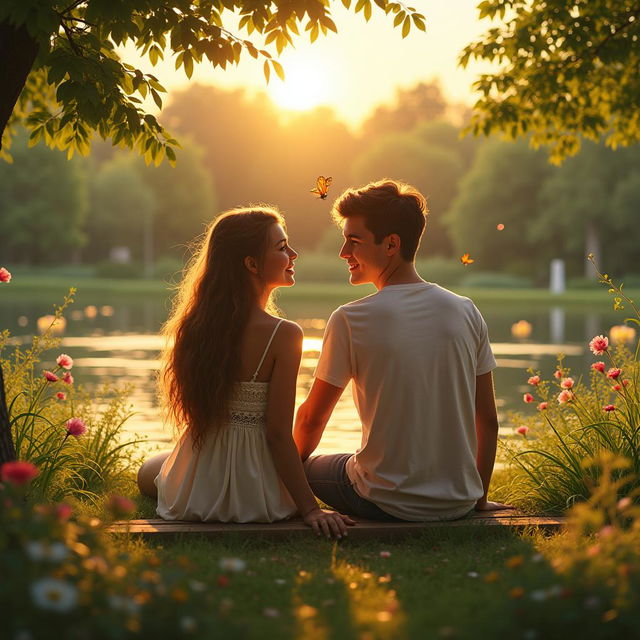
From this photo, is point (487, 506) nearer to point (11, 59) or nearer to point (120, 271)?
point (11, 59)

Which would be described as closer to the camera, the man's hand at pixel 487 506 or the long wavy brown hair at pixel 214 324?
the long wavy brown hair at pixel 214 324

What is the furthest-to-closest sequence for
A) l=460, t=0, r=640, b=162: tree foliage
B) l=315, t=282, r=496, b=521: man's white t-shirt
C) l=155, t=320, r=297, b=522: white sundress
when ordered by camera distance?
l=460, t=0, r=640, b=162: tree foliage < l=155, t=320, r=297, b=522: white sundress < l=315, t=282, r=496, b=521: man's white t-shirt

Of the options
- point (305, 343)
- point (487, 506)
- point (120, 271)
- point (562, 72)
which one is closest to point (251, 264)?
point (487, 506)

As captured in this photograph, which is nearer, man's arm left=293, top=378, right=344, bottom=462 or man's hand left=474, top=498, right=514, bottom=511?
man's arm left=293, top=378, right=344, bottom=462

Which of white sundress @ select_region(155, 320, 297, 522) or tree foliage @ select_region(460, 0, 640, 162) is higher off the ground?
tree foliage @ select_region(460, 0, 640, 162)

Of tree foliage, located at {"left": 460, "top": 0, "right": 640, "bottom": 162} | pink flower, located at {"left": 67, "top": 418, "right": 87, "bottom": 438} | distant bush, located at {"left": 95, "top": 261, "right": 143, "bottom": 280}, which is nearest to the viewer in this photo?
pink flower, located at {"left": 67, "top": 418, "right": 87, "bottom": 438}

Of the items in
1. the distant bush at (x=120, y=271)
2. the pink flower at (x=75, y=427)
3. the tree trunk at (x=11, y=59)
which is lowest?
the pink flower at (x=75, y=427)

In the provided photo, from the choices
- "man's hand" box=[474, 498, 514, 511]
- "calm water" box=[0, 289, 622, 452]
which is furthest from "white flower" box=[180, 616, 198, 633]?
"calm water" box=[0, 289, 622, 452]

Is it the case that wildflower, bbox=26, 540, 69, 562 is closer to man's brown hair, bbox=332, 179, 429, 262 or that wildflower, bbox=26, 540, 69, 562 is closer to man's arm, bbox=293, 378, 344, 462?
man's arm, bbox=293, 378, 344, 462

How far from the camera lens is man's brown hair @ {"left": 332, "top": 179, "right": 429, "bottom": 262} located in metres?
4.30

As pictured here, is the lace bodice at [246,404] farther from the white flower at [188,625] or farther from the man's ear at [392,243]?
the white flower at [188,625]

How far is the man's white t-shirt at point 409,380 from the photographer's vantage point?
4.27 metres

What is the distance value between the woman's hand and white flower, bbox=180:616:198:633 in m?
1.76

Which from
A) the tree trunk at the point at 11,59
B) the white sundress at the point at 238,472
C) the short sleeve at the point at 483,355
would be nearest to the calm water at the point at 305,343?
the white sundress at the point at 238,472
